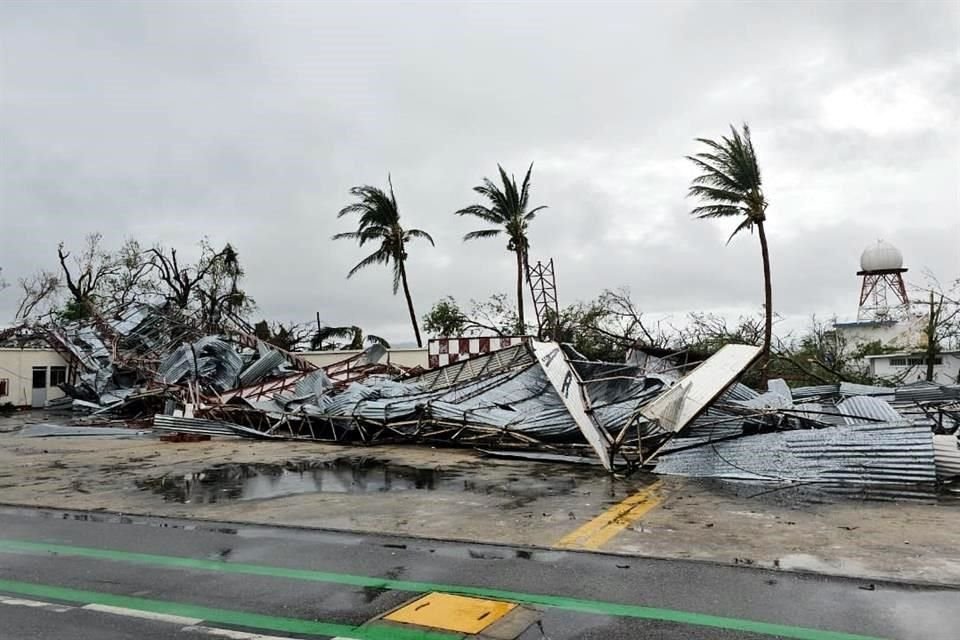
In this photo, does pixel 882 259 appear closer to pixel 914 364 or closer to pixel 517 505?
pixel 914 364

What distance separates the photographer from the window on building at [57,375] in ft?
91.6

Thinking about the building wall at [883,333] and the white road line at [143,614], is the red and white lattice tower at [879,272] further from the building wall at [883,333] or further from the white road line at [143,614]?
the white road line at [143,614]

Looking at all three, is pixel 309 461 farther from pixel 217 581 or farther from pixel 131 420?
pixel 131 420

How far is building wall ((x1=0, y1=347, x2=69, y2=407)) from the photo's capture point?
2597cm

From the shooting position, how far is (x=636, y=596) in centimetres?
438

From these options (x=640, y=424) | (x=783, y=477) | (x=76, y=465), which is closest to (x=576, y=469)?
(x=640, y=424)

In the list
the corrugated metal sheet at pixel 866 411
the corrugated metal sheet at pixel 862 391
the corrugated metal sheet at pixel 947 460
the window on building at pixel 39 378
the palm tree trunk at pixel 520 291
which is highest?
the palm tree trunk at pixel 520 291

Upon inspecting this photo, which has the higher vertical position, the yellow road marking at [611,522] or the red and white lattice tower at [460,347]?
the red and white lattice tower at [460,347]

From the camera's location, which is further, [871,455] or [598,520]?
[871,455]

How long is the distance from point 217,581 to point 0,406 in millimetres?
24935

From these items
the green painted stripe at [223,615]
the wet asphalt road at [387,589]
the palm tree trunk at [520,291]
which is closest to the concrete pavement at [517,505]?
the wet asphalt road at [387,589]

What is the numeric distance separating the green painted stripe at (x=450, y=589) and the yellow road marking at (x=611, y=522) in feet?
4.21

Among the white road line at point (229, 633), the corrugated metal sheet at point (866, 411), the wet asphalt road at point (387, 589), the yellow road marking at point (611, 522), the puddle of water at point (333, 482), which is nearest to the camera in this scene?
the white road line at point (229, 633)

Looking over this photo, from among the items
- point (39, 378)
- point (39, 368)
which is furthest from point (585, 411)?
point (39, 378)
